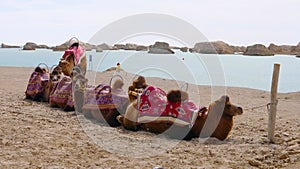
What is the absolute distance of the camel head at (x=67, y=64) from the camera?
7.18 metres

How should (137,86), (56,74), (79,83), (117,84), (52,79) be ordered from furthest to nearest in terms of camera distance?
(56,74) < (52,79) < (79,83) < (137,86) < (117,84)

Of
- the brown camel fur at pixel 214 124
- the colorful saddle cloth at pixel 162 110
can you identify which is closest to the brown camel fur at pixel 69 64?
the colorful saddle cloth at pixel 162 110

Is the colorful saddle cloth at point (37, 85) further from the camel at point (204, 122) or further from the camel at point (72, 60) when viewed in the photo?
the camel at point (204, 122)

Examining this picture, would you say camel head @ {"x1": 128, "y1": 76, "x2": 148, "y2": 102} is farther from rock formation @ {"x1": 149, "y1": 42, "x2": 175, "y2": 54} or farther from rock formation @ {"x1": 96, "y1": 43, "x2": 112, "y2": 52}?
rock formation @ {"x1": 96, "y1": 43, "x2": 112, "y2": 52}

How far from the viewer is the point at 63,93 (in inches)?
245

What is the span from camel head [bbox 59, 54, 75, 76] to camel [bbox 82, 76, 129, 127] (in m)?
1.85

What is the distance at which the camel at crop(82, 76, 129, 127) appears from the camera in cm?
511

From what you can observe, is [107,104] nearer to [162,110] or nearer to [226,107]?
[162,110]

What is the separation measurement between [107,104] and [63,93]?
134cm

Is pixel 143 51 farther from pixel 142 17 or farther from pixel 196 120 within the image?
pixel 196 120

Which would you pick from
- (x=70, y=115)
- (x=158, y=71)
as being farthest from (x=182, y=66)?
(x=70, y=115)

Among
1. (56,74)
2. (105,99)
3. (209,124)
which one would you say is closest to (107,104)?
(105,99)

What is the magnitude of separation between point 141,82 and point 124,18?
1.75 meters

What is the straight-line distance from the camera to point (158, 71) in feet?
14.9
